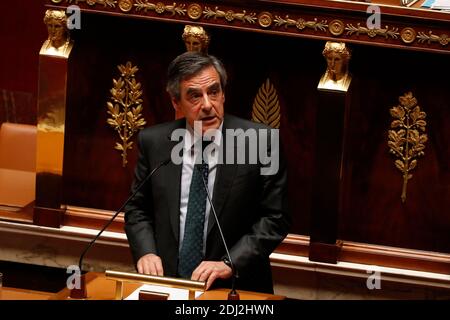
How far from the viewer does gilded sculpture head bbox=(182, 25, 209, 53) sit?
3656 millimetres

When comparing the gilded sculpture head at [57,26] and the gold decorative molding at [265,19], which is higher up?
the gold decorative molding at [265,19]

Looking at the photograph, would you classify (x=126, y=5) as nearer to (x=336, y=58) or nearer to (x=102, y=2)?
(x=102, y=2)

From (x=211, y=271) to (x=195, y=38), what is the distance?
1.02 metres

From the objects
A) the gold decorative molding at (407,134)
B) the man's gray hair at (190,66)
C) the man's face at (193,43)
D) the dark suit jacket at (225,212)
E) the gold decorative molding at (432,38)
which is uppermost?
the gold decorative molding at (432,38)

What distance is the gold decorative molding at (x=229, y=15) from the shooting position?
3.64 meters

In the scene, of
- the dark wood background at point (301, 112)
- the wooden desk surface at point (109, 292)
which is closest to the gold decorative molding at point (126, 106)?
the dark wood background at point (301, 112)

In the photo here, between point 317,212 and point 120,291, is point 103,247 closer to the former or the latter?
point 317,212

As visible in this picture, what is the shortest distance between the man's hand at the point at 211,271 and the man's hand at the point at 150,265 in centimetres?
10

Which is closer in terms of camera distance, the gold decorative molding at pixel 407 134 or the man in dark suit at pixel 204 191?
the man in dark suit at pixel 204 191

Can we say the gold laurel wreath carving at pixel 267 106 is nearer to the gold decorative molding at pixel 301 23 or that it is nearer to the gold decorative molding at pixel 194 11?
the gold decorative molding at pixel 301 23

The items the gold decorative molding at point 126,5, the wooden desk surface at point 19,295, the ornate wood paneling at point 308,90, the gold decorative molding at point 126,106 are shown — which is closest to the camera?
the wooden desk surface at point 19,295

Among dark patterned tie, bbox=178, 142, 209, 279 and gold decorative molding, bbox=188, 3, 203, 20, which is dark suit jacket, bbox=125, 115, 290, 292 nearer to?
dark patterned tie, bbox=178, 142, 209, 279

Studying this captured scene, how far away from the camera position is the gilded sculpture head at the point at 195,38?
3.66m

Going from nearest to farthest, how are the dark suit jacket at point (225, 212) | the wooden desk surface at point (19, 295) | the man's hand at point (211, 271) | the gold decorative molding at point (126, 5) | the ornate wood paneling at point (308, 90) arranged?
the wooden desk surface at point (19, 295) < the man's hand at point (211, 271) < the dark suit jacket at point (225, 212) < the ornate wood paneling at point (308, 90) < the gold decorative molding at point (126, 5)
